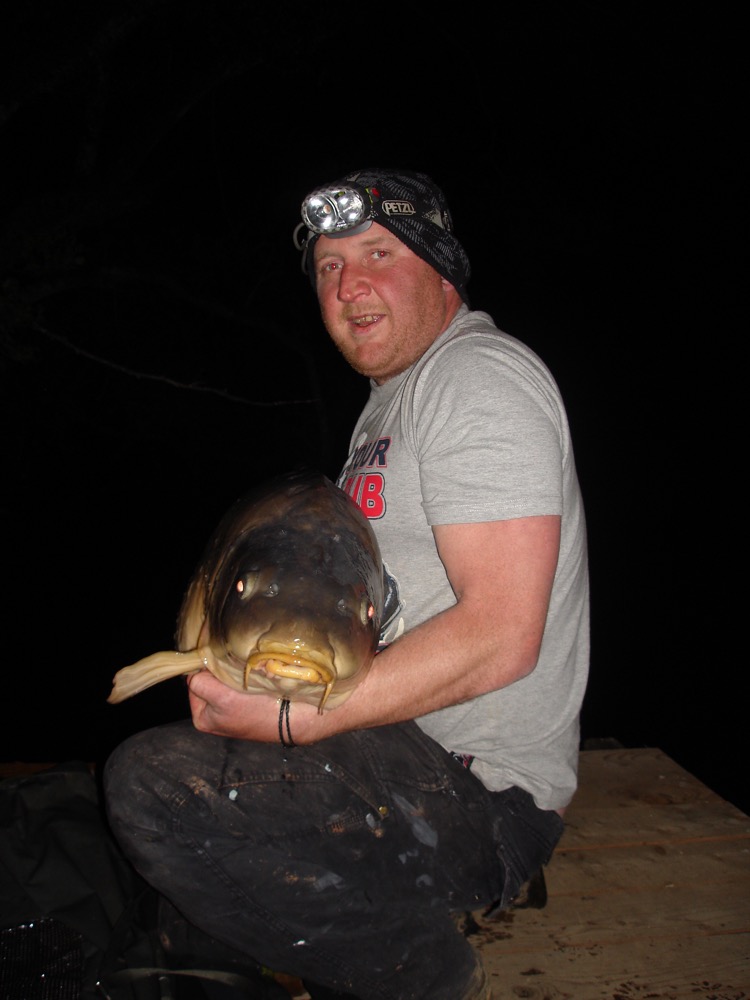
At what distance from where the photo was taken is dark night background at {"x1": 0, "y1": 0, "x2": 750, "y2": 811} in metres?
7.68

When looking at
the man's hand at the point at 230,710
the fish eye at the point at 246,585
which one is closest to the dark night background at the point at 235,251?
the man's hand at the point at 230,710

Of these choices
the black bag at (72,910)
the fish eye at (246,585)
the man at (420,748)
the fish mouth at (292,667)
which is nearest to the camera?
the fish mouth at (292,667)

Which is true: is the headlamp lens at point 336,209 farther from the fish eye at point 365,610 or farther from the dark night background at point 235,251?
the dark night background at point 235,251

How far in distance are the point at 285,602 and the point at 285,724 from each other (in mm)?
407

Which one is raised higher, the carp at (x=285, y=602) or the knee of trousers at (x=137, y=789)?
the carp at (x=285, y=602)

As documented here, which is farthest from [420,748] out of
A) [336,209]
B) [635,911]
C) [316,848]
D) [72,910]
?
[336,209]

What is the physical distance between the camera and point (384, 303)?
2227 mm

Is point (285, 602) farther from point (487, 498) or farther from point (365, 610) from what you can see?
point (487, 498)

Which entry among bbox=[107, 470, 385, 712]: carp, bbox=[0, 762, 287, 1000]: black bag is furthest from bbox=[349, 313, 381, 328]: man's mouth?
bbox=[0, 762, 287, 1000]: black bag

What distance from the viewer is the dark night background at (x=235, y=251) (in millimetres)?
7676

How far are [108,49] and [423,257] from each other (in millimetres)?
5999

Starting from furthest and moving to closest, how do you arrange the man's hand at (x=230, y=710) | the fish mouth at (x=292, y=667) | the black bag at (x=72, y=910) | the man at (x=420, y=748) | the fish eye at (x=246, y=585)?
the black bag at (x=72, y=910) → the man at (x=420, y=748) → the man's hand at (x=230, y=710) → the fish eye at (x=246, y=585) → the fish mouth at (x=292, y=667)

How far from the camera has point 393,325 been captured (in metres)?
2.24

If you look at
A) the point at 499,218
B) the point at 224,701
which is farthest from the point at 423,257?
the point at 499,218
